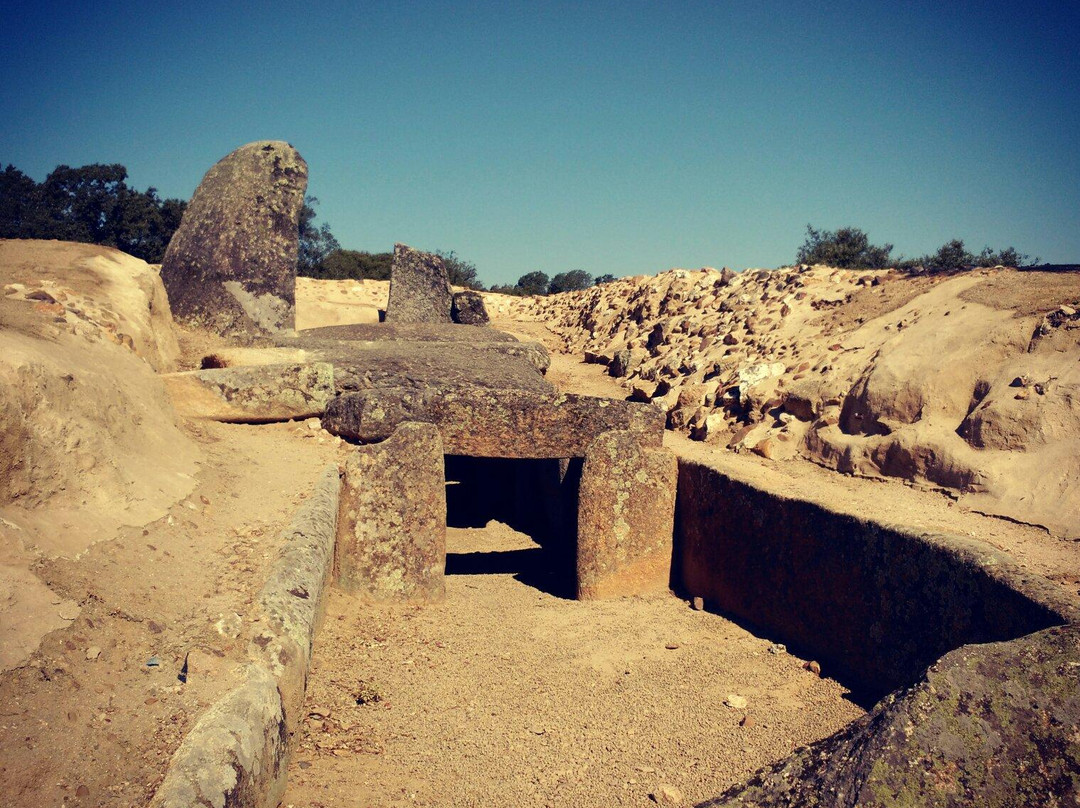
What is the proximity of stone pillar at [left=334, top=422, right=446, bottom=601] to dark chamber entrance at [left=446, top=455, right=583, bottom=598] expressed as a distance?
114 centimetres

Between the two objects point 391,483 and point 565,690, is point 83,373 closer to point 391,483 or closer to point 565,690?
point 391,483

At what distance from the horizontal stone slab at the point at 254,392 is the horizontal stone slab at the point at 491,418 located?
188 millimetres

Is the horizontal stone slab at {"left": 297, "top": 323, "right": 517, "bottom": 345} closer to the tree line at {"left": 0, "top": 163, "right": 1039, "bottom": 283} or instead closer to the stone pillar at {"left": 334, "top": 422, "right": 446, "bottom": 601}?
the stone pillar at {"left": 334, "top": 422, "right": 446, "bottom": 601}

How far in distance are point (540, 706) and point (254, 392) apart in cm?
304

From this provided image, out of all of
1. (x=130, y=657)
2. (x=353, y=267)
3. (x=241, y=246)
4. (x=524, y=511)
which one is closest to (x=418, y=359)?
(x=524, y=511)

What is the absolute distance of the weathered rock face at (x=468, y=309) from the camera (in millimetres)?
11945

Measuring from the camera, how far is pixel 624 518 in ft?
18.2

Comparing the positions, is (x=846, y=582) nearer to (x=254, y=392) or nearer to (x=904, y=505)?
(x=904, y=505)

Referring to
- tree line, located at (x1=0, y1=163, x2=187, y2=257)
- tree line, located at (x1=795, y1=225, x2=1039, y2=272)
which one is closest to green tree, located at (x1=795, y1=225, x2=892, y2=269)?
tree line, located at (x1=795, y1=225, x2=1039, y2=272)

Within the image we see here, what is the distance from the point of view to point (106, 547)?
2.60 m

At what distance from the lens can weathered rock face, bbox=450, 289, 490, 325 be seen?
1195cm

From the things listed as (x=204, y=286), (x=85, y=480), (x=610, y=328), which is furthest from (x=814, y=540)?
(x=610, y=328)

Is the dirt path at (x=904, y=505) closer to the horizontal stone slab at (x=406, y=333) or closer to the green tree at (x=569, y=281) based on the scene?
the horizontal stone slab at (x=406, y=333)

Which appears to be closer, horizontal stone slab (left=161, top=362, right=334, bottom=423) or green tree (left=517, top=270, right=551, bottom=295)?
horizontal stone slab (left=161, top=362, right=334, bottom=423)
